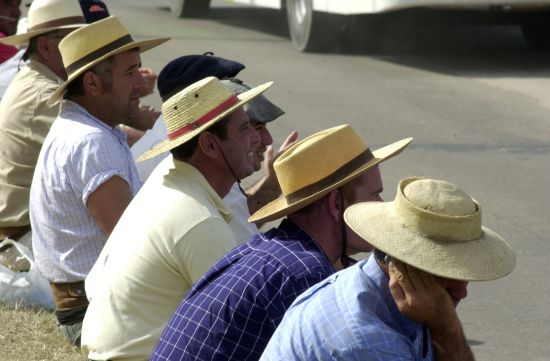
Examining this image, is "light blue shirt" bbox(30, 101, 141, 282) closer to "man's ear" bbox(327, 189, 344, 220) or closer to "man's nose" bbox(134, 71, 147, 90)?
"man's nose" bbox(134, 71, 147, 90)

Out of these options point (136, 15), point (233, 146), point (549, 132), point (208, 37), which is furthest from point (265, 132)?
point (136, 15)

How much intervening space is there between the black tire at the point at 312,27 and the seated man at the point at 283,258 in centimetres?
1116

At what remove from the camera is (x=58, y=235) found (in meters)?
5.62

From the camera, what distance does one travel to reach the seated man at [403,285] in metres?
3.16

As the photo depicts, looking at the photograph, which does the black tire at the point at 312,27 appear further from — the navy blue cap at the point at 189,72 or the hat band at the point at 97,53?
Result: the navy blue cap at the point at 189,72

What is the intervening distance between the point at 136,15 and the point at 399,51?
5.77 meters

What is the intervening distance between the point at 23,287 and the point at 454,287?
3.50 meters

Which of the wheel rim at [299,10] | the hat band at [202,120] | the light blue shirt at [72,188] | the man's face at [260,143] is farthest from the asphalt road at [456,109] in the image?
the hat band at [202,120]

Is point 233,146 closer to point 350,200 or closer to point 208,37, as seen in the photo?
point 350,200

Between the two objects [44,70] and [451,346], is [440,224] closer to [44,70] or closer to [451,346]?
[451,346]

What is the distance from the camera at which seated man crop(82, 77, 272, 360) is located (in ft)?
14.2

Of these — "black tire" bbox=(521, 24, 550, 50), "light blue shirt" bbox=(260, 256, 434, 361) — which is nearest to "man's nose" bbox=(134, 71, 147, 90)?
"light blue shirt" bbox=(260, 256, 434, 361)

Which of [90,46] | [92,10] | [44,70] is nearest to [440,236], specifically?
[90,46]

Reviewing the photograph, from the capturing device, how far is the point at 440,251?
3.18 m
